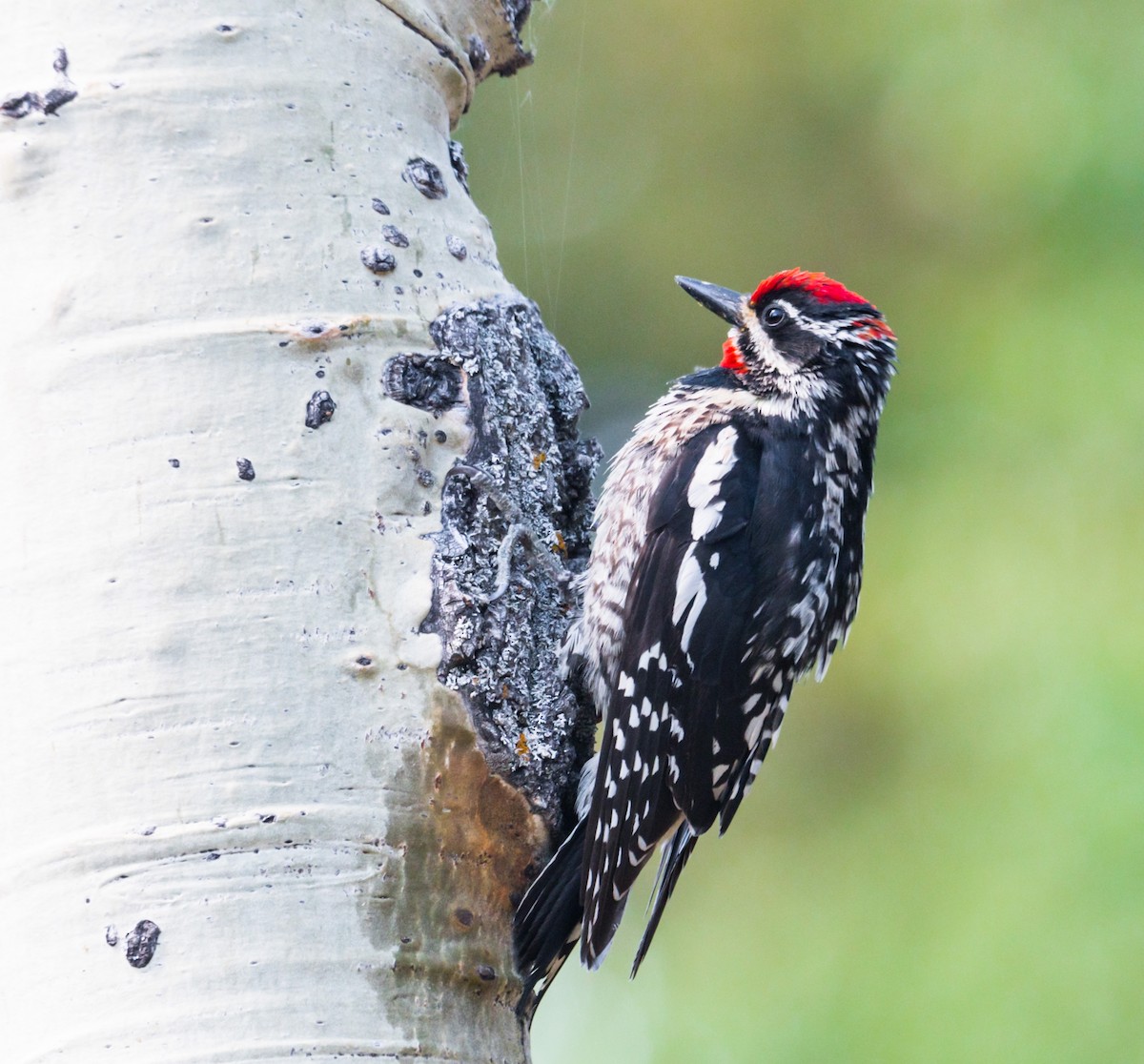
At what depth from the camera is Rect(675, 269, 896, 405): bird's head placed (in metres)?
2.69

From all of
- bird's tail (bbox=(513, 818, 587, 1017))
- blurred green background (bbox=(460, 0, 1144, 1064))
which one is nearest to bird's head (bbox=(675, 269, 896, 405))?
blurred green background (bbox=(460, 0, 1144, 1064))

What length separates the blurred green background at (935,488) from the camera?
288 centimetres

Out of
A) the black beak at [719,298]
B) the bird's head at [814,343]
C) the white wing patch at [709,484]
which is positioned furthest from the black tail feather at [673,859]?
the black beak at [719,298]

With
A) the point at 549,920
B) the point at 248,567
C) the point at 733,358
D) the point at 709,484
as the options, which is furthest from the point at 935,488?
the point at 248,567

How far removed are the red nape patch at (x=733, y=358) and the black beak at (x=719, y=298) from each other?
0.16 ft

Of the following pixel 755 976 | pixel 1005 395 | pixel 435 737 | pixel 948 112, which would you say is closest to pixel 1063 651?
pixel 1005 395

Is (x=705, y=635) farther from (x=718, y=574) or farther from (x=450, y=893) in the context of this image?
(x=450, y=893)

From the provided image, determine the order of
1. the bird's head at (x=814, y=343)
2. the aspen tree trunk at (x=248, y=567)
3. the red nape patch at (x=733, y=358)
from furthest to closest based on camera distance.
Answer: the red nape patch at (x=733, y=358) < the bird's head at (x=814, y=343) < the aspen tree trunk at (x=248, y=567)

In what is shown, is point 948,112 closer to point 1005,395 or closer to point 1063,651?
point 1005,395

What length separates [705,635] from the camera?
2.39 m

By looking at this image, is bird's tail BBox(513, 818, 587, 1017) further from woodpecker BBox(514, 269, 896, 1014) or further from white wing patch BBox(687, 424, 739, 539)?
white wing patch BBox(687, 424, 739, 539)

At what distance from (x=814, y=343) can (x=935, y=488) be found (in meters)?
0.94

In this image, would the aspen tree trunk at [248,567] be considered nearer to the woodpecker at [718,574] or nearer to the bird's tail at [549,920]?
the bird's tail at [549,920]

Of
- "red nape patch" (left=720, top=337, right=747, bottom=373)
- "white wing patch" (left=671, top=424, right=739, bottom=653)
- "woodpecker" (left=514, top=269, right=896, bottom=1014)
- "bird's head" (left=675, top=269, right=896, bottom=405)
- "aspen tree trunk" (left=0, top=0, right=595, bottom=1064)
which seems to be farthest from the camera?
"red nape patch" (left=720, top=337, right=747, bottom=373)
